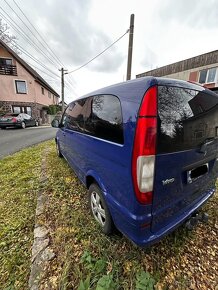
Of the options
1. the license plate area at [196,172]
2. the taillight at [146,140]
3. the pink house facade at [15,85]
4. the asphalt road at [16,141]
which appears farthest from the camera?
the pink house facade at [15,85]

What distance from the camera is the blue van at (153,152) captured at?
4.42ft

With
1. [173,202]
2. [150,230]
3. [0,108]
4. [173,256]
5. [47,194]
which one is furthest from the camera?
[0,108]

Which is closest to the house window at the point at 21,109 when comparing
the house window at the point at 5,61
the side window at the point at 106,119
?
the house window at the point at 5,61

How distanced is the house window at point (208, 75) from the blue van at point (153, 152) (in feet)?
69.9

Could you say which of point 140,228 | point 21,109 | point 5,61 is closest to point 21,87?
point 21,109

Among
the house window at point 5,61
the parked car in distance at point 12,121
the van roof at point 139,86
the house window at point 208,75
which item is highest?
the house window at point 5,61

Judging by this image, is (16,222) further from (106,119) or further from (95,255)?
(106,119)

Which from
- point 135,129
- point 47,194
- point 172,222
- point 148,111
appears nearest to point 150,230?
point 172,222

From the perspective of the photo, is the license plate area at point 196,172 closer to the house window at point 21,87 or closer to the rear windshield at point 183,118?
the rear windshield at point 183,118

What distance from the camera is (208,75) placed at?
19156mm

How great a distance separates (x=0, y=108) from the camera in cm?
1898

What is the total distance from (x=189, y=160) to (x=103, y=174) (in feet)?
3.12

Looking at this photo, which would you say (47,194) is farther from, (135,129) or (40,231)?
(135,129)

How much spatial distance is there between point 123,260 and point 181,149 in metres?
1.38
